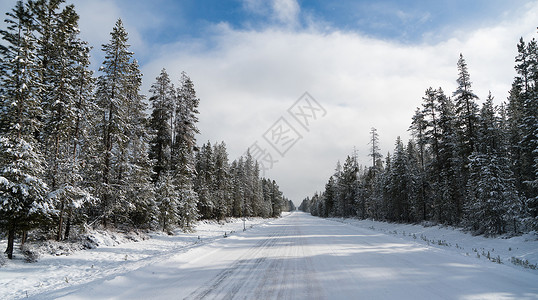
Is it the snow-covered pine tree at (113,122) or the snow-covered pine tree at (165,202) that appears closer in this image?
the snow-covered pine tree at (113,122)

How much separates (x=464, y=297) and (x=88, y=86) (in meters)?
20.0

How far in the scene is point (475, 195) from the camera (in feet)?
70.1

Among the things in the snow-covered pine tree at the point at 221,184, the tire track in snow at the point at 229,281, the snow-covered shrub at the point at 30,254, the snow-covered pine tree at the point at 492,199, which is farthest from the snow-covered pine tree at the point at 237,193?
the tire track in snow at the point at 229,281

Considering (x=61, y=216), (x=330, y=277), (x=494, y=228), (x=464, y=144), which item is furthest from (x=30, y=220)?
(x=464, y=144)

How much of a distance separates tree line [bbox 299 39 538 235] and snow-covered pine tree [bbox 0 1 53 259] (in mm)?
24769

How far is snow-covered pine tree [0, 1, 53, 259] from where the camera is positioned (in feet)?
37.3

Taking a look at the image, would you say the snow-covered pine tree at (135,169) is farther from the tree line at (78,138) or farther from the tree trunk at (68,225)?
the tree trunk at (68,225)

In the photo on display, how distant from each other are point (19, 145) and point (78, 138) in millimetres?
4795

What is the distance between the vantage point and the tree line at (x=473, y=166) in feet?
61.4

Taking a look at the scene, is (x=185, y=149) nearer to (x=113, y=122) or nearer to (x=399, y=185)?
(x=113, y=122)

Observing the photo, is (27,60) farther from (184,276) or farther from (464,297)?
(464,297)

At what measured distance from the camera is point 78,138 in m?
16.3

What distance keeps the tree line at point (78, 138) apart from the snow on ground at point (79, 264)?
143 cm

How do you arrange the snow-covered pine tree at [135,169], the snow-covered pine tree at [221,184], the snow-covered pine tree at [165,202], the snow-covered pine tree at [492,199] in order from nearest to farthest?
the snow-covered pine tree at [492,199], the snow-covered pine tree at [135,169], the snow-covered pine tree at [165,202], the snow-covered pine tree at [221,184]
